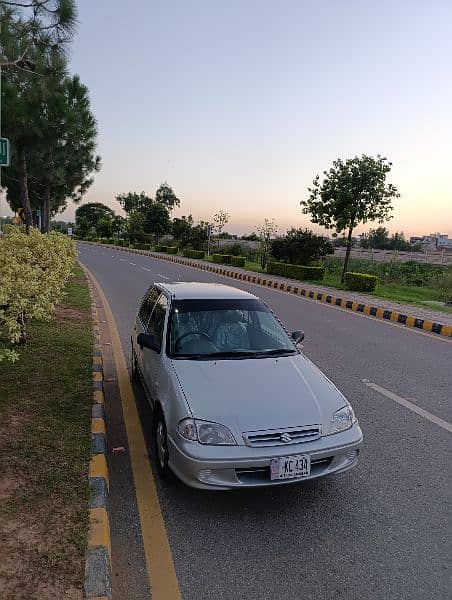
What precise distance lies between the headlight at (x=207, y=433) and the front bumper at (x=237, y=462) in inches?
1.3

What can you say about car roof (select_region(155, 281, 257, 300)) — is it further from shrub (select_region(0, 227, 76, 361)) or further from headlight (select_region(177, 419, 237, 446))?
headlight (select_region(177, 419, 237, 446))

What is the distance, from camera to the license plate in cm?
316

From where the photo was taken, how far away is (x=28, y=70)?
12375mm

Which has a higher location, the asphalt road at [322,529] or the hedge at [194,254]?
the hedge at [194,254]

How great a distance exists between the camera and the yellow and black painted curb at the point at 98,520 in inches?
99.3

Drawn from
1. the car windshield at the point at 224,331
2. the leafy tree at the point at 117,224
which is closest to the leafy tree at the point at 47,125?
the car windshield at the point at 224,331

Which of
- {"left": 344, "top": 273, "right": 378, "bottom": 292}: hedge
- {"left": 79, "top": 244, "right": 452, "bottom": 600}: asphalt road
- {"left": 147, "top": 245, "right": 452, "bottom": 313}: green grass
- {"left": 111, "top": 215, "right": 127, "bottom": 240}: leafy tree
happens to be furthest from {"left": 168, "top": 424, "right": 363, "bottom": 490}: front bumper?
{"left": 111, "top": 215, "right": 127, "bottom": 240}: leafy tree

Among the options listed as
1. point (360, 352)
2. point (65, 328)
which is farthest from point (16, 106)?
point (360, 352)

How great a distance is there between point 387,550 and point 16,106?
14311mm

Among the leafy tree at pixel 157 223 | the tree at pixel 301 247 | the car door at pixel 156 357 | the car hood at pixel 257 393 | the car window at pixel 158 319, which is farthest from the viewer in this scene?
the leafy tree at pixel 157 223

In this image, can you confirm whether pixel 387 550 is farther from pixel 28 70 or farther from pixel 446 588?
pixel 28 70

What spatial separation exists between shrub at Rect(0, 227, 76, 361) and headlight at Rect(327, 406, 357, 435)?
2.65 m

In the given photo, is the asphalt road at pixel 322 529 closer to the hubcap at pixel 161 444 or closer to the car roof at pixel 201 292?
the hubcap at pixel 161 444

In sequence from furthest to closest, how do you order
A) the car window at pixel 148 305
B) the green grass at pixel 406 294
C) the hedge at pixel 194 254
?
the hedge at pixel 194 254 < the green grass at pixel 406 294 < the car window at pixel 148 305
